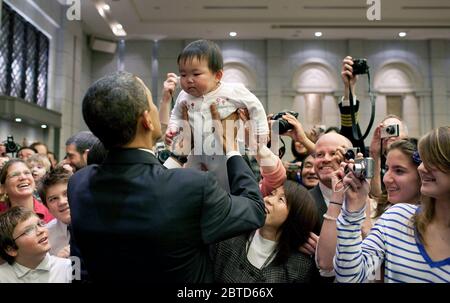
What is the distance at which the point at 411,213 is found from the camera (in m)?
1.53

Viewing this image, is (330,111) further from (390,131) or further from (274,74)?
(390,131)

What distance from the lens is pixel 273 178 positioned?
5.54 feet

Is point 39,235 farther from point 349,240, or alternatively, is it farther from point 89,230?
point 349,240

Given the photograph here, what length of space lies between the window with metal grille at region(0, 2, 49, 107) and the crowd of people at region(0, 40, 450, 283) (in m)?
6.55

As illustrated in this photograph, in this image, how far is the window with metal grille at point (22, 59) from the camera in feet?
24.8

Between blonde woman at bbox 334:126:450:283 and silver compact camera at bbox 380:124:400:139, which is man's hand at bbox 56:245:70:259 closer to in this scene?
blonde woman at bbox 334:126:450:283

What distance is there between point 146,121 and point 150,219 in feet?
0.97

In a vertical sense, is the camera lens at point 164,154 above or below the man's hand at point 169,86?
below

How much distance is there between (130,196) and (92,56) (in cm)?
1111

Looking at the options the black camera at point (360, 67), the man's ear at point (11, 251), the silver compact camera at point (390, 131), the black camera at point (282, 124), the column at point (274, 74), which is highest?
the column at point (274, 74)

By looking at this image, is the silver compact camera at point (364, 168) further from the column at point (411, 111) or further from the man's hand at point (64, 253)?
the column at point (411, 111)

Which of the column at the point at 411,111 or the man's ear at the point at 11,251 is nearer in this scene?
the man's ear at the point at 11,251

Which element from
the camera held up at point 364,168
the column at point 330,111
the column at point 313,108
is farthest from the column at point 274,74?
the camera held up at point 364,168
